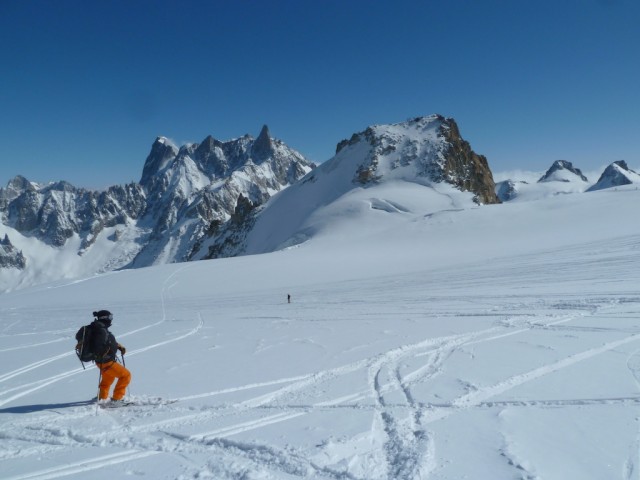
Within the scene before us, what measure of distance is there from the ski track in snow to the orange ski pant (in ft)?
1.20

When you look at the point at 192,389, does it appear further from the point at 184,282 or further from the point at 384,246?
the point at 384,246

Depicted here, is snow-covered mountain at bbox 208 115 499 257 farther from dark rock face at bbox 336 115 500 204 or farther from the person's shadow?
the person's shadow

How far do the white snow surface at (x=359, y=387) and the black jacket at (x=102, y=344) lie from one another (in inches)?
31.0

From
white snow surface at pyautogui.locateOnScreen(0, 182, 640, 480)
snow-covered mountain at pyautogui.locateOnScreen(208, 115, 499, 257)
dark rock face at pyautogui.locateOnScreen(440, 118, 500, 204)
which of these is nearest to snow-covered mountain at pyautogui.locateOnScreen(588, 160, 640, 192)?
snow-covered mountain at pyautogui.locateOnScreen(208, 115, 499, 257)

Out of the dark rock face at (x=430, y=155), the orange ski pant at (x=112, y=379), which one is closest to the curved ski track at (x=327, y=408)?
the orange ski pant at (x=112, y=379)

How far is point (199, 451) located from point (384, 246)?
3513cm

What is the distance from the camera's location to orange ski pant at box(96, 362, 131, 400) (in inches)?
256

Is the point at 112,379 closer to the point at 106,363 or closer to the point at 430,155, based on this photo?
the point at 106,363

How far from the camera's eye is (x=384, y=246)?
3888 cm

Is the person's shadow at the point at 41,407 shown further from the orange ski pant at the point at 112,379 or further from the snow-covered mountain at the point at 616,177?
the snow-covered mountain at the point at 616,177

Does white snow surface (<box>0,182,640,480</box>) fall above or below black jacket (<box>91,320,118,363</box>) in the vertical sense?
below

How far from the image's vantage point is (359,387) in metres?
6.43

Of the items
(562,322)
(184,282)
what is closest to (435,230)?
(184,282)

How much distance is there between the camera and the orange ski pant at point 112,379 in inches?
256
